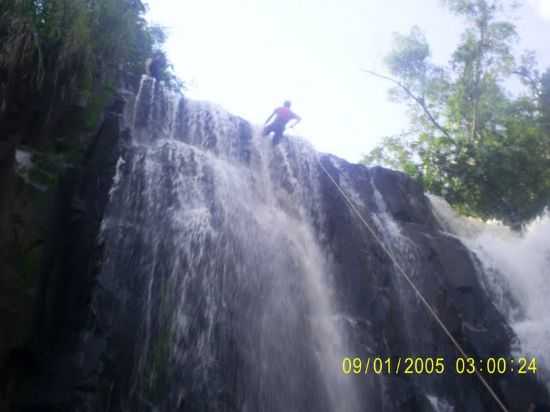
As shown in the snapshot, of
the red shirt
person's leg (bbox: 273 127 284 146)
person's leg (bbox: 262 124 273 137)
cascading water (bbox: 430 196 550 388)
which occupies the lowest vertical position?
cascading water (bbox: 430 196 550 388)

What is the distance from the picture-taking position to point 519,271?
1251cm

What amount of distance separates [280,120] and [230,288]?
4584mm

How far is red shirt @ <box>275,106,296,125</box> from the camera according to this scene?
1020 cm

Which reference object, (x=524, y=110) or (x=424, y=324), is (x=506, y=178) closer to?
(x=524, y=110)

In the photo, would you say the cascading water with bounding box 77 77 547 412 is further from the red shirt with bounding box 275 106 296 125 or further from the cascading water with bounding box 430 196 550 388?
the cascading water with bounding box 430 196 550 388

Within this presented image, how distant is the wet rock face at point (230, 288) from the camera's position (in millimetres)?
5793

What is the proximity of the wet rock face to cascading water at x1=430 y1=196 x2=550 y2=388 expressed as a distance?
958 millimetres

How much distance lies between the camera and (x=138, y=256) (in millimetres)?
6496

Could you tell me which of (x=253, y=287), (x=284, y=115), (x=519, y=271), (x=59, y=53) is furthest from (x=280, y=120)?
(x=519, y=271)

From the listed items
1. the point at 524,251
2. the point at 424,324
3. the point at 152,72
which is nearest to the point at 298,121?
the point at 152,72

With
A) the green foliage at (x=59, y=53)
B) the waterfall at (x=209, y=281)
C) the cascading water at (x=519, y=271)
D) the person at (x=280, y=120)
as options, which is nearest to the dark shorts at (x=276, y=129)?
the person at (x=280, y=120)
